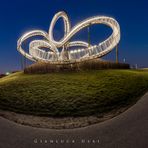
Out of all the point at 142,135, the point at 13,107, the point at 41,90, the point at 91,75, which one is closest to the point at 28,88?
the point at 41,90

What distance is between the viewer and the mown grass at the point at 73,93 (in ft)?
43.3

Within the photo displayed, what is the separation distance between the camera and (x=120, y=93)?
1463cm

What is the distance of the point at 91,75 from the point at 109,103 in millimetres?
5412

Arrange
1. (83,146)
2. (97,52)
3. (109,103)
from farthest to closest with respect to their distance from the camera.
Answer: (97,52)
(109,103)
(83,146)

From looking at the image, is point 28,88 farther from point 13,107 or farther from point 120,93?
point 120,93

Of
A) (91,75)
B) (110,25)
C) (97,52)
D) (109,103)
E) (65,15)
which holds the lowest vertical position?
(109,103)

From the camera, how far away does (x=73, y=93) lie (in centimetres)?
1473

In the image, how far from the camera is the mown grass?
1319 centimetres

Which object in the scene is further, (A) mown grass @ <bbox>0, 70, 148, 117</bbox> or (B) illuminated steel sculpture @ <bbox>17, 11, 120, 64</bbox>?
(B) illuminated steel sculpture @ <bbox>17, 11, 120, 64</bbox>

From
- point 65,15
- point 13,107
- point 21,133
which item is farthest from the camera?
point 65,15

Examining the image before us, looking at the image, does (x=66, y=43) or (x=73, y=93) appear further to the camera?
(x=66, y=43)

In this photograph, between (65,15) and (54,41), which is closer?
(54,41)

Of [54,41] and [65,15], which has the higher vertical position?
[65,15]

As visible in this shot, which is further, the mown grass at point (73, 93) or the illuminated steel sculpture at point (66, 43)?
the illuminated steel sculpture at point (66, 43)
